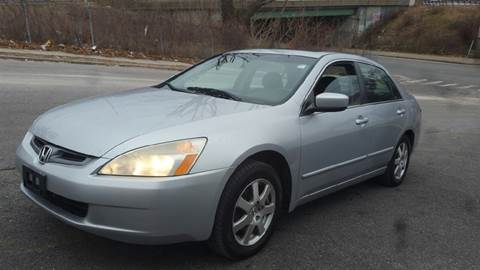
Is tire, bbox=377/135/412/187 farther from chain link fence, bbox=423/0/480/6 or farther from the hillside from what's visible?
chain link fence, bbox=423/0/480/6

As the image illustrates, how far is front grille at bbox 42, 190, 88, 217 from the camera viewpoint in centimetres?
305

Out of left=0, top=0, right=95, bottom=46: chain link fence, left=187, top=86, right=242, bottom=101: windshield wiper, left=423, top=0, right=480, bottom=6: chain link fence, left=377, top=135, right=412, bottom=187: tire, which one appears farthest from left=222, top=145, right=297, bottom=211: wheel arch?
left=423, top=0, right=480, bottom=6: chain link fence

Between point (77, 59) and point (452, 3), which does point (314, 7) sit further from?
point (77, 59)

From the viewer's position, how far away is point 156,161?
9.94 feet

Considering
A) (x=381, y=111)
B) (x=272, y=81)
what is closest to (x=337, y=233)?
(x=272, y=81)

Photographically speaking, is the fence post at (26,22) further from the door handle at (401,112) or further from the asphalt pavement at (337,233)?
the door handle at (401,112)

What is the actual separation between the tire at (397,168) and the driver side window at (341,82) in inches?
43.1

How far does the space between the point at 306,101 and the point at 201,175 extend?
4.54 feet

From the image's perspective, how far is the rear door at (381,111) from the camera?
492 centimetres

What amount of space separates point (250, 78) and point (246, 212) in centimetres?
147

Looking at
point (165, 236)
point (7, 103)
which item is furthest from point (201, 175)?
point (7, 103)

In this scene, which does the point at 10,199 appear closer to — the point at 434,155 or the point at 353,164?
the point at 353,164

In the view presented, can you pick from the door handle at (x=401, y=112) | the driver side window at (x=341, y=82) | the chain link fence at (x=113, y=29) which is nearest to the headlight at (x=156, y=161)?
the driver side window at (x=341, y=82)

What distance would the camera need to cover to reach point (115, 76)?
1447 centimetres
